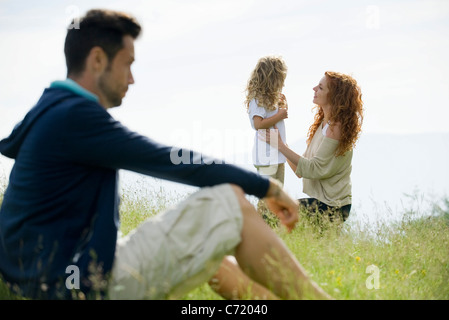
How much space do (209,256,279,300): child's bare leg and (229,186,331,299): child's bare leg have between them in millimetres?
339

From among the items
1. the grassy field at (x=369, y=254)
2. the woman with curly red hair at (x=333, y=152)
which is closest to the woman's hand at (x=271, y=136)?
the woman with curly red hair at (x=333, y=152)

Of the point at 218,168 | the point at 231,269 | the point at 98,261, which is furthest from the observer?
the point at 231,269

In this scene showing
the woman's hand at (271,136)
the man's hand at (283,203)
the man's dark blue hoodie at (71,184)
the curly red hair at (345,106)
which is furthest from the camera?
the woman's hand at (271,136)

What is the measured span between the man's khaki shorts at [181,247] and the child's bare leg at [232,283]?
1.52ft

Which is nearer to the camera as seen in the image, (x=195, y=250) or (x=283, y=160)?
(x=195, y=250)

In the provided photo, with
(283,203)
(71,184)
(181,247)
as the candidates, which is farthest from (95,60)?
(283,203)

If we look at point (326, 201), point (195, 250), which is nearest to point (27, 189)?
point (195, 250)

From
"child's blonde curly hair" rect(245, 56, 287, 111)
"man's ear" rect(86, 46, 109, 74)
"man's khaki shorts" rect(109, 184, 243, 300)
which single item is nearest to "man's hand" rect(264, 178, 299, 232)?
"man's khaki shorts" rect(109, 184, 243, 300)

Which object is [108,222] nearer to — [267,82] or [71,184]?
[71,184]

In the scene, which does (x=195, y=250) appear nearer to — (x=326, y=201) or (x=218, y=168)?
(x=218, y=168)

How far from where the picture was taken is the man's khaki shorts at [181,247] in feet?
8.05

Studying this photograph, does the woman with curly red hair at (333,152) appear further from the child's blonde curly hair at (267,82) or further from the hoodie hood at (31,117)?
the hoodie hood at (31,117)
